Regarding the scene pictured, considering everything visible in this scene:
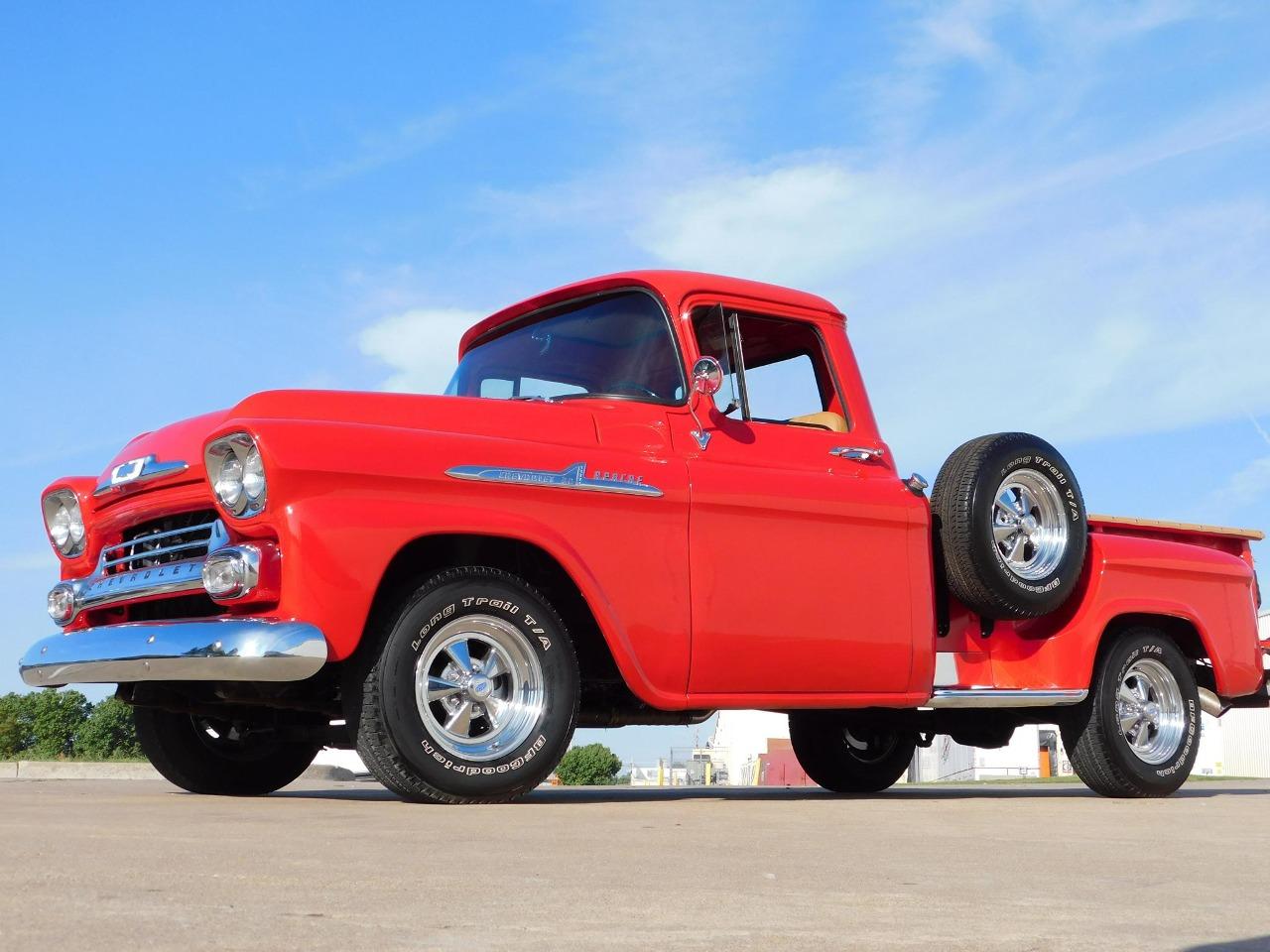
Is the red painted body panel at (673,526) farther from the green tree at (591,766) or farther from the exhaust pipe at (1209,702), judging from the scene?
the green tree at (591,766)

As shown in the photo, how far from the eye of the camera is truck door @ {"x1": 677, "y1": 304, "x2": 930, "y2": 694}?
20.6ft

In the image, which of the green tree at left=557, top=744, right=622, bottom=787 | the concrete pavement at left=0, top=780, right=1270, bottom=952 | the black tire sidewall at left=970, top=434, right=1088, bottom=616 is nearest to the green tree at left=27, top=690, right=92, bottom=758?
the black tire sidewall at left=970, top=434, right=1088, bottom=616

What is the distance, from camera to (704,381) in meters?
6.31

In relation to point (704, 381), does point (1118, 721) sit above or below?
below

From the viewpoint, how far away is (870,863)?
3760 millimetres

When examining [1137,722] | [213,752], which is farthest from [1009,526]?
[213,752]

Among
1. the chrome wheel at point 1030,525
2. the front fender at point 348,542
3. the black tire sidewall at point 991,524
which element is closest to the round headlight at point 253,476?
the front fender at point 348,542

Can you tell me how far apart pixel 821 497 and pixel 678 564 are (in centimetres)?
85

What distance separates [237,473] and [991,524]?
3515mm

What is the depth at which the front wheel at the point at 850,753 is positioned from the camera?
28.1 feet

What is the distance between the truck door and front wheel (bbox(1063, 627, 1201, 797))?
4.62 ft

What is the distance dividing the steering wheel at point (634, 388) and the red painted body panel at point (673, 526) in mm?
145

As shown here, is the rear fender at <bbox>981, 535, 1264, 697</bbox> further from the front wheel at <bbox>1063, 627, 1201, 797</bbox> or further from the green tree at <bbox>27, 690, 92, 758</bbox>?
the green tree at <bbox>27, 690, 92, 758</bbox>

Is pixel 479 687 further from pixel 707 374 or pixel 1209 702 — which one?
A: pixel 1209 702
